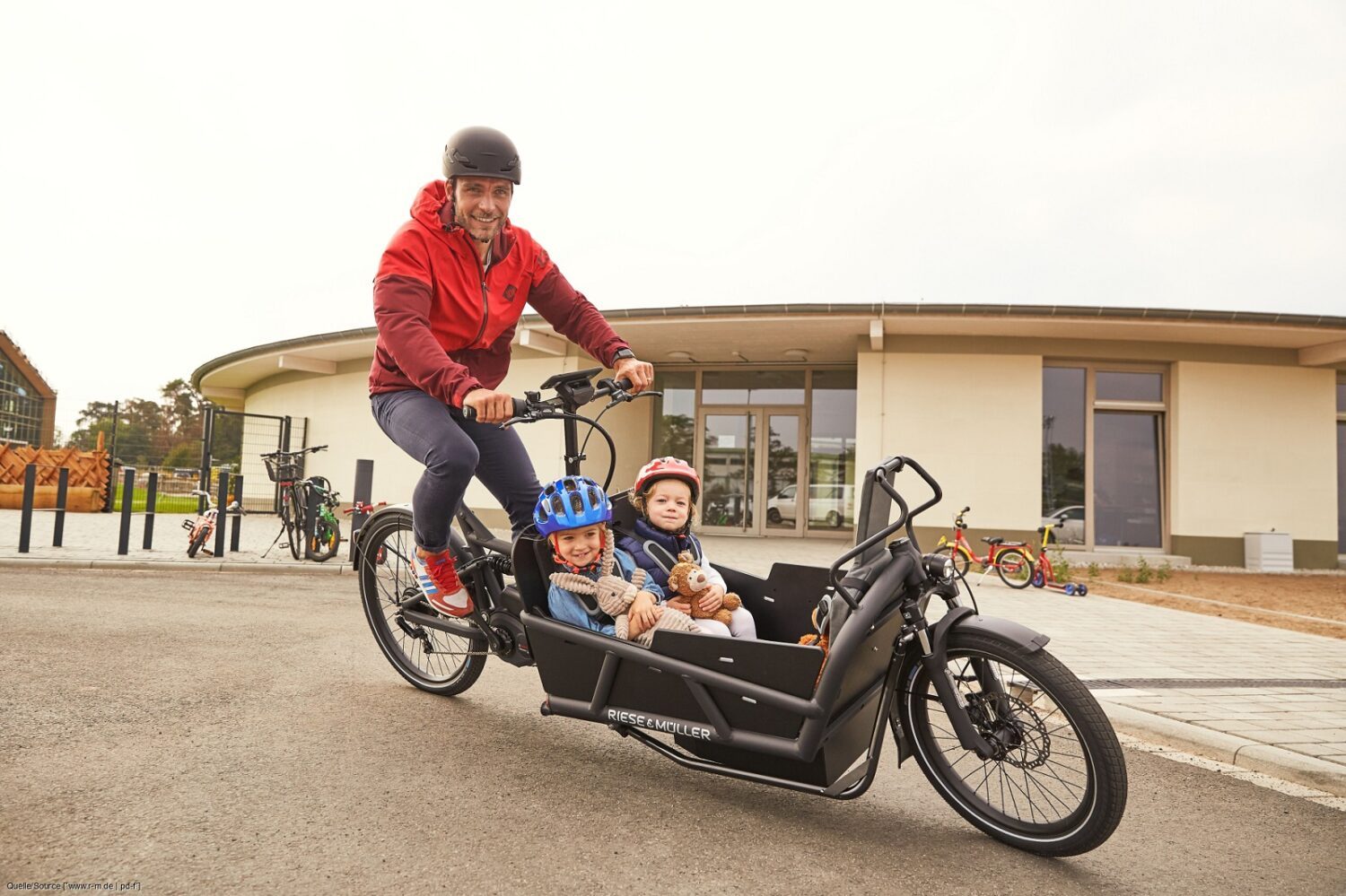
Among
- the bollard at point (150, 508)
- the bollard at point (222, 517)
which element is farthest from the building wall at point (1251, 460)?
the bollard at point (150, 508)

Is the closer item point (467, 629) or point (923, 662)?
point (923, 662)

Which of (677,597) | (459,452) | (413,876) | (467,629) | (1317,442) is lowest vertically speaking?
(413,876)

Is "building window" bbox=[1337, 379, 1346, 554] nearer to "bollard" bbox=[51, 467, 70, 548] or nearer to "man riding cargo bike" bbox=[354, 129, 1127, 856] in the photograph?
"man riding cargo bike" bbox=[354, 129, 1127, 856]

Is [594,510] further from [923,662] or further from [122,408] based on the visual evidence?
[122,408]

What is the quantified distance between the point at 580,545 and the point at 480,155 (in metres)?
1.41

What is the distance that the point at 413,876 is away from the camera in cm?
201

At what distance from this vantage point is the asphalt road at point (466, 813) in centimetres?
206

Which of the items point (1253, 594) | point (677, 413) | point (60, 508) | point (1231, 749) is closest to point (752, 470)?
point (677, 413)

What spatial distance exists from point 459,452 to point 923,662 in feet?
5.61

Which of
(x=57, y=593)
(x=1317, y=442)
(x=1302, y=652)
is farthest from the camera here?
(x=1317, y=442)

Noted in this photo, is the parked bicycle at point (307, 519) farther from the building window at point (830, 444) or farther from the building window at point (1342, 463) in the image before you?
the building window at point (1342, 463)

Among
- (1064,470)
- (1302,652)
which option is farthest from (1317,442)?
(1302,652)

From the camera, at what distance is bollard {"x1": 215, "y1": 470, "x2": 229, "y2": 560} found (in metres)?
9.27

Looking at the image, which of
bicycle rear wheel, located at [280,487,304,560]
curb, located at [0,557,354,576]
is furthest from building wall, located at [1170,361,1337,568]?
bicycle rear wheel, located at [280,487,304,560]
